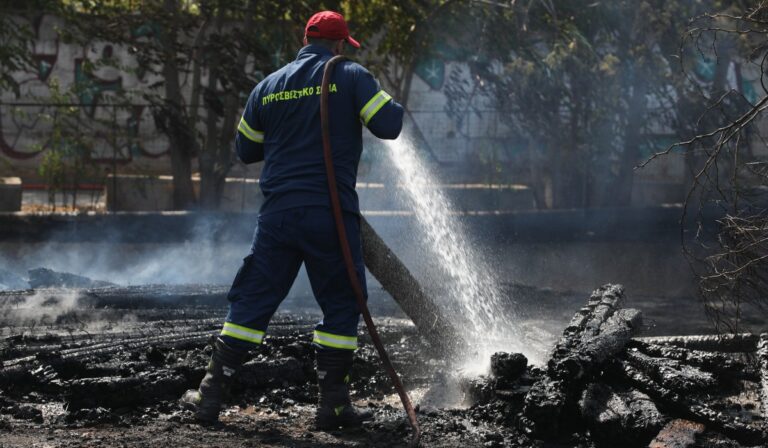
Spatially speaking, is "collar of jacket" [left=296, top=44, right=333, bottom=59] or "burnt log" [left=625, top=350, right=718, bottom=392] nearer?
"burnt log" [left=625, top=350, right=718, bottom=392]

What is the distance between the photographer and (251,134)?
5004 mm

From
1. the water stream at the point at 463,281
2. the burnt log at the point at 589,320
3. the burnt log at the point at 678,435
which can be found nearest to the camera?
the burnt log at the point at 678,435

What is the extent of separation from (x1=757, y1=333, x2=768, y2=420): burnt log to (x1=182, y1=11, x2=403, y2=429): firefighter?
211 centimetres

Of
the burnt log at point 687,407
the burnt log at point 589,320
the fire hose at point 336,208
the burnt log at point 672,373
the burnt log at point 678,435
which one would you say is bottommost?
the burnt log at point 678,435

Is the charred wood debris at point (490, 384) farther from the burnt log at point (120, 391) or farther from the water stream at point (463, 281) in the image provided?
the water stream at point (463, 281)

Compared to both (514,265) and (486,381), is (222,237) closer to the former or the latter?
(514,265)

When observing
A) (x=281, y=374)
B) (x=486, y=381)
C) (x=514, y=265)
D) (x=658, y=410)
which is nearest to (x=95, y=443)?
(x=281, y=374)

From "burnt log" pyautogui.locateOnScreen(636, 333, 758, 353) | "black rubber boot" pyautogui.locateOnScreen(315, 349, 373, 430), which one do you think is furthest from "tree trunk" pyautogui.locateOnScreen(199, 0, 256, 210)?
"black rubber boot" pyautogui.locateOnScreen(315, 349, 373, 430)

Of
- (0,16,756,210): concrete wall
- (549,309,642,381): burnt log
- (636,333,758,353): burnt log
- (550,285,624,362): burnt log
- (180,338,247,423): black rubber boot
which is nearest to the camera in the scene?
(549,309,642,381): burnt log

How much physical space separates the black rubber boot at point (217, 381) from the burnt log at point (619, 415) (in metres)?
1.76

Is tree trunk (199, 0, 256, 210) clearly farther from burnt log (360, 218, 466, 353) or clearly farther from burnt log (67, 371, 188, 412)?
burnt log (67, 371, 188, 412)

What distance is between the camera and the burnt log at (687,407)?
4305 mm

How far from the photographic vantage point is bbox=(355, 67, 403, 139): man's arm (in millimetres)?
4613

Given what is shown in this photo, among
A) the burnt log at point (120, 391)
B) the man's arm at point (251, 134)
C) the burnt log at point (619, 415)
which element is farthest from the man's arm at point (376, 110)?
the burnt log at point (120, 391)
